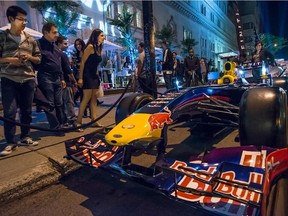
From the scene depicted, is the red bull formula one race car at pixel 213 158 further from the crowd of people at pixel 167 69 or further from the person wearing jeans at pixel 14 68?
the crowd of people at pixel 167 69

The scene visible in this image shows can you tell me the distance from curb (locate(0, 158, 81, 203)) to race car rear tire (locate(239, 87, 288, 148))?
1.95 m

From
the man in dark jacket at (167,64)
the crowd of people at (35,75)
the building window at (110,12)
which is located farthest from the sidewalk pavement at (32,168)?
the building window at (110,12)

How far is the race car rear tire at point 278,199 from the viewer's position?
1.90 metres

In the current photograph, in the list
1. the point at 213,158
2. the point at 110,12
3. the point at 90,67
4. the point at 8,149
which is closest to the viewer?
the point at 213,158

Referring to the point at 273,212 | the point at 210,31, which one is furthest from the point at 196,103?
the point at 210,31

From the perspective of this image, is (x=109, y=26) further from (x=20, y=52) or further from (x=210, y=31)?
(x=210, y=31)

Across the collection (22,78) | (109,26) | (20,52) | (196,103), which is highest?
(109,26)

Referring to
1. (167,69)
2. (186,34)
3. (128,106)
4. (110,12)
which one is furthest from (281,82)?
(186,34)

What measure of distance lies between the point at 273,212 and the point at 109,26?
1933 cm

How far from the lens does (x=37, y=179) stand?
8.70ft

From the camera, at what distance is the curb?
241 centimetres

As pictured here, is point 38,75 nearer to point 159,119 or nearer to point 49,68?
point 49,68

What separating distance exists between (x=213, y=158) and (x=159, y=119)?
2.23 ft

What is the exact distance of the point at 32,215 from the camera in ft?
7.04
